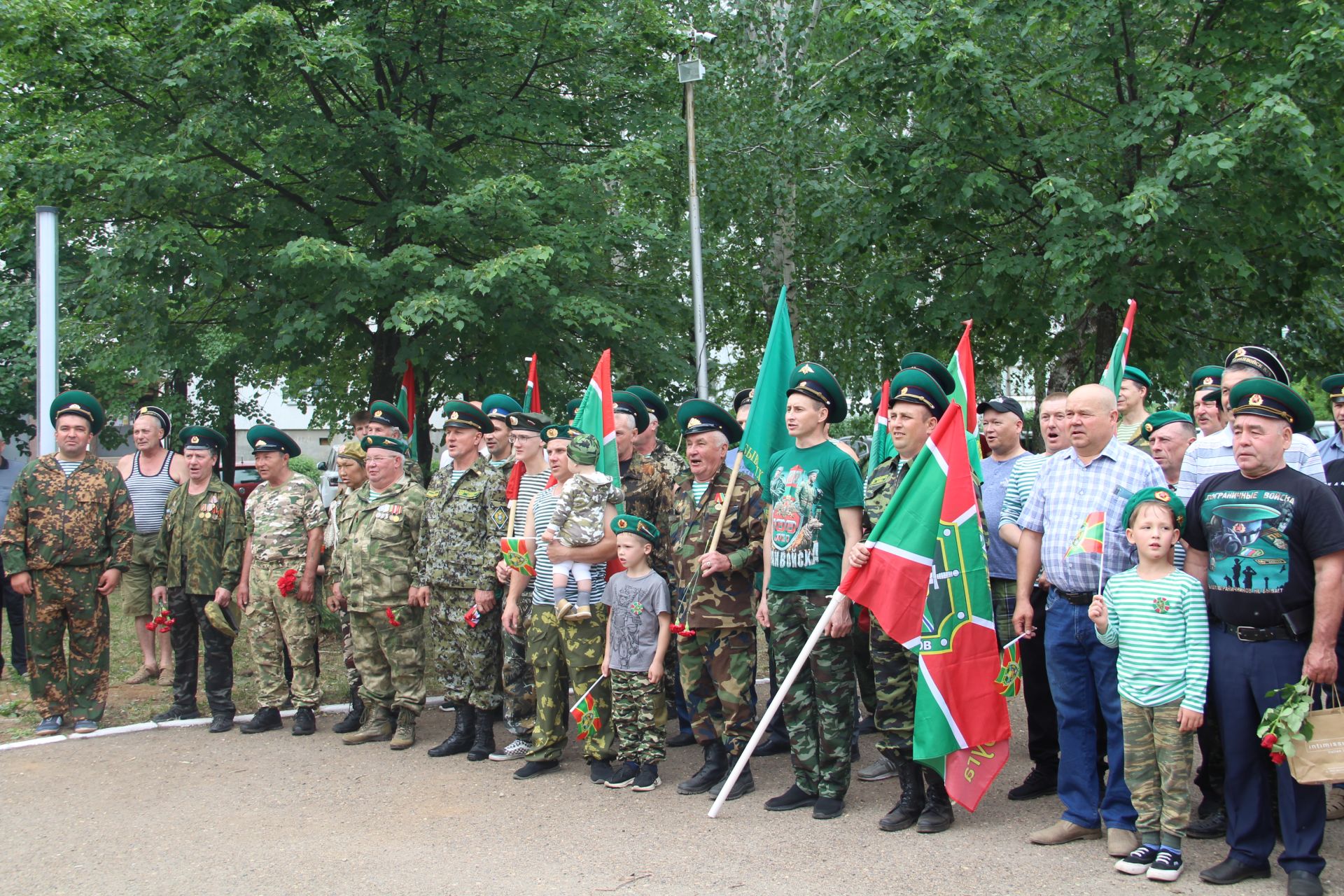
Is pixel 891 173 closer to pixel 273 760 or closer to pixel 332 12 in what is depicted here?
pixel 332 12

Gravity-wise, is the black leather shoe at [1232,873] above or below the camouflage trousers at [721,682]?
below

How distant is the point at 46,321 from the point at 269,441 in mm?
2482

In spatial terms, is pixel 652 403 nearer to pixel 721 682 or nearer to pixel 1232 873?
pixel 721 682

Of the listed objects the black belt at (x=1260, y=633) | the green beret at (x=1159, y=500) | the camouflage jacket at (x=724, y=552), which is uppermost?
the green beret at (x=1159, y=500)

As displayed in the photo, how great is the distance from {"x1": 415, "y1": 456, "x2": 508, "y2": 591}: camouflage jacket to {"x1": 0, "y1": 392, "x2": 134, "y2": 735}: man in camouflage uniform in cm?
249

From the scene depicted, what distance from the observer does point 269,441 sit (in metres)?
8.31

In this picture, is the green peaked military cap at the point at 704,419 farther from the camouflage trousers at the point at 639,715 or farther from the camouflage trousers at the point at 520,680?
the camouflage trousers at the point at 520,680

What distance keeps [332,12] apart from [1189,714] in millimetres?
10307

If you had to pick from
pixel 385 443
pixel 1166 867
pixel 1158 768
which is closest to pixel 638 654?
pixel 385 443

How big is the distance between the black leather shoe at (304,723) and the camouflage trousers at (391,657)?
1.62 feet

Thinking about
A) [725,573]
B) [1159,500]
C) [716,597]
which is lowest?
[716,597]

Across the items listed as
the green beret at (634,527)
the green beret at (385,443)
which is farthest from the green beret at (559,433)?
the green beret at (385,443)

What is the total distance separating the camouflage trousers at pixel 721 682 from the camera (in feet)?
20.2

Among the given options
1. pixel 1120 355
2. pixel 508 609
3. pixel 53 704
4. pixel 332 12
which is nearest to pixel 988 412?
pixel 1120 355
